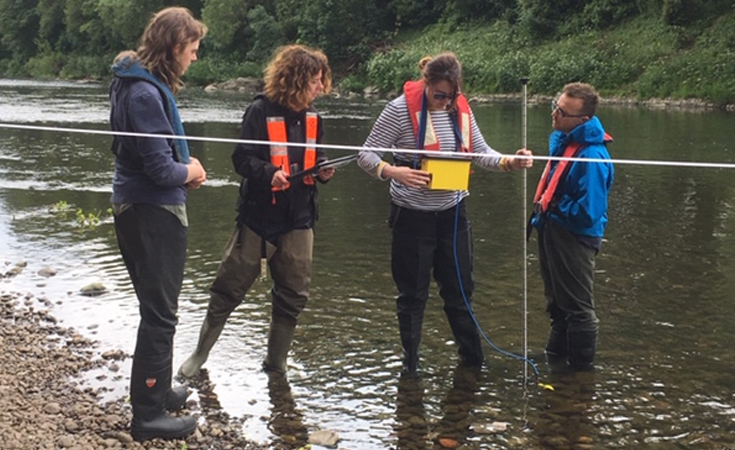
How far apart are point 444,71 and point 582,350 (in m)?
2.38

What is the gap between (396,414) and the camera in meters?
6.06

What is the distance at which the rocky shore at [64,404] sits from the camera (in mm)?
5172

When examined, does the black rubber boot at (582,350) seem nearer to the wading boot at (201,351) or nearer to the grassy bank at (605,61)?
the wading boot at (201,351)

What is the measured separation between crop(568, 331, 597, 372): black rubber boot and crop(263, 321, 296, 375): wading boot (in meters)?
2.10

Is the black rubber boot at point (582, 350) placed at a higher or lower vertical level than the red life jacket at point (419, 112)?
lower

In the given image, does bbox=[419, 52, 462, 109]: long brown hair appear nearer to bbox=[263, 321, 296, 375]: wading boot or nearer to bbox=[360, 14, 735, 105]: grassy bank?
bbox=[263, 321, 296, 375]: wading boot

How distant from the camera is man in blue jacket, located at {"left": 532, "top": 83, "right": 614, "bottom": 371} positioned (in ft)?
20.8

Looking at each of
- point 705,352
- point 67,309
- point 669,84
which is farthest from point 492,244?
point 669,84

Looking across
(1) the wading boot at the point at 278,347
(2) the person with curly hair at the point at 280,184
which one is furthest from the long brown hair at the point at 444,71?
(1) the wading boot at the point at 278,347

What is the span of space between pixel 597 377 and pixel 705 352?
118 centimetres

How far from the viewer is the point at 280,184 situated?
5.95 m

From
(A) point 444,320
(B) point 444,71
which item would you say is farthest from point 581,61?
(B) point 444,71

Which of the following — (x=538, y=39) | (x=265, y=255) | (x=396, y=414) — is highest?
(x=538, y=39)

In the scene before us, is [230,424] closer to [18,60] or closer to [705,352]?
[705,352]
